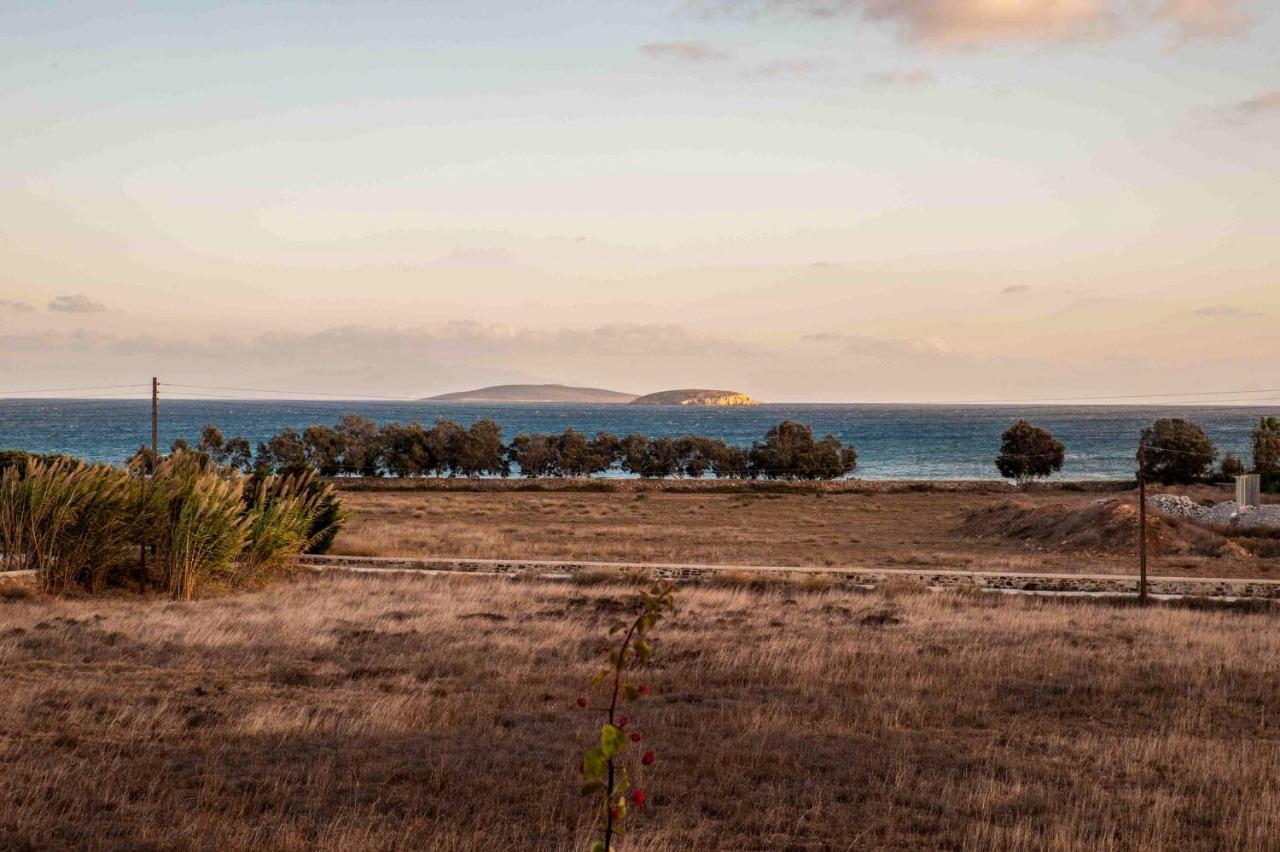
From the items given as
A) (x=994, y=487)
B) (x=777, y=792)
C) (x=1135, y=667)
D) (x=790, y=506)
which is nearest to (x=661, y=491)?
(x=790, y=506)

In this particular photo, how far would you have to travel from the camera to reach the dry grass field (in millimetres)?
8555

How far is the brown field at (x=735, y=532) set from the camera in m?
33.9

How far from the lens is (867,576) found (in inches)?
1105

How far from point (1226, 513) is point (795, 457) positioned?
4409cm

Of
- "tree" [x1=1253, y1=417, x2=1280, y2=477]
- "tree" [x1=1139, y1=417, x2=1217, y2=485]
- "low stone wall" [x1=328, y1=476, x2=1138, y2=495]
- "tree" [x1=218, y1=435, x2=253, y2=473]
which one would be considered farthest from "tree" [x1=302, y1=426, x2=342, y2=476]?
"tree" [x1=1253, y1=417, x2=1280, y2=477]

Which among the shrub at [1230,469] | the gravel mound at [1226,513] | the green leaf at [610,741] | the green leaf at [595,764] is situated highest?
the green leaf at [610,741]

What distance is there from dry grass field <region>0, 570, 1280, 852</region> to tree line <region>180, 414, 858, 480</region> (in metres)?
67.8

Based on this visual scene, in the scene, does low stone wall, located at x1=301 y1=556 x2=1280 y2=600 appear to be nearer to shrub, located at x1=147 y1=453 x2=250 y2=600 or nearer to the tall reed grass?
shrub, located at x1=147 y1=453 x2=250 y2=600

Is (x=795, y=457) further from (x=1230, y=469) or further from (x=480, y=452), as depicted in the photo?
(x=1230, y=469)

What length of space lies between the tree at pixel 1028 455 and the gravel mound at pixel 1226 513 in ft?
108

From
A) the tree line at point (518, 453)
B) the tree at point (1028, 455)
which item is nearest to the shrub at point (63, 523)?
the tree line at point (518, 453)

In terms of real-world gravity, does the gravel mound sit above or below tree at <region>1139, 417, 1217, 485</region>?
below

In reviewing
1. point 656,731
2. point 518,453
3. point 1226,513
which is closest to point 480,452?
point 518,453

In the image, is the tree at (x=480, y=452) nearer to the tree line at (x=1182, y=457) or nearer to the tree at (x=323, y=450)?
the tree at (x=323, y=450)
